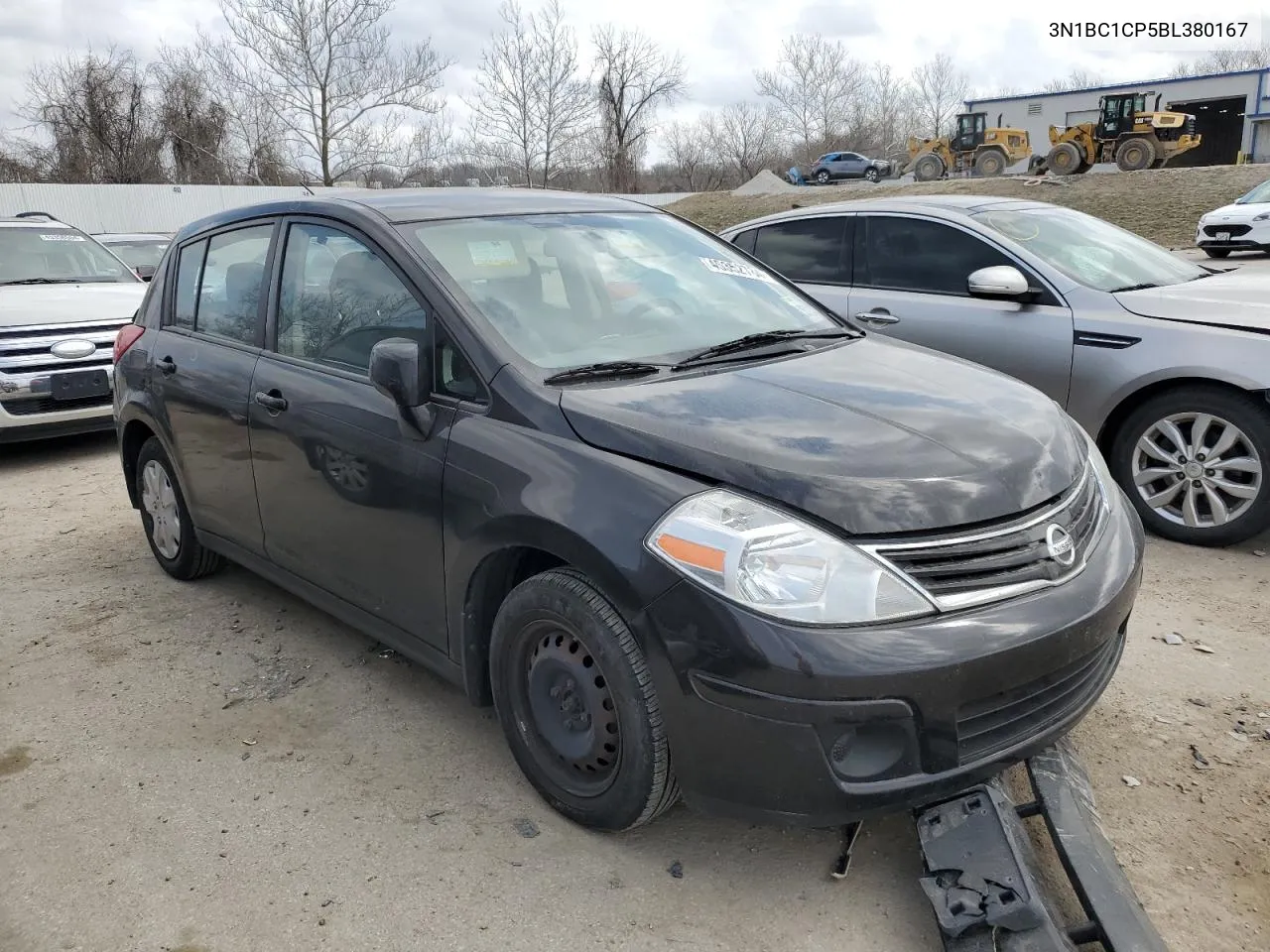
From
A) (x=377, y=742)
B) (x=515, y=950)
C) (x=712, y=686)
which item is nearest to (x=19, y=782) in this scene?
(x=377, y=742)

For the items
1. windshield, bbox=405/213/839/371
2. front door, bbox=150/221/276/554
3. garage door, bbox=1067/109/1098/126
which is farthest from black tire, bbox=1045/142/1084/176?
front door, bbox=150/221/276/554

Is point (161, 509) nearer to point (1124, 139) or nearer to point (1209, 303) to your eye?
point (1209, 303)

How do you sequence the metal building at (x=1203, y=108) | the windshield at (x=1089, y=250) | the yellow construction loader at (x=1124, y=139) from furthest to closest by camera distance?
the metal building at (x=1203, y=108)
the yellow construction loader at (x=1124, y=139)
the windshield at (x=1089, y=250)

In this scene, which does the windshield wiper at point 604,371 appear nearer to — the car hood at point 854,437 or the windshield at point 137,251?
the car hood at point 854,437

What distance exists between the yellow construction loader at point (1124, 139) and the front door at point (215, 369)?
3264cm

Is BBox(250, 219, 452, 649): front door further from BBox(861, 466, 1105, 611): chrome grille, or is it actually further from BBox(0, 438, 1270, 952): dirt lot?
BBox(861, 466, 1105, 611): chrome grille

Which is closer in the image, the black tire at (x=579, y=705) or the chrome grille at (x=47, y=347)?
the black tire at (x=579, y=705)

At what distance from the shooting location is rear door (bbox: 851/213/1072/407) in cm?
515

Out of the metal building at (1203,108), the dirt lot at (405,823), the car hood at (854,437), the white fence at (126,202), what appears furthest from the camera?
the metal building at (1203,108)

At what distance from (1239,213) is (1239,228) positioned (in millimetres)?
291

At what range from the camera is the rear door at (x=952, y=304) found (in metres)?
5.15

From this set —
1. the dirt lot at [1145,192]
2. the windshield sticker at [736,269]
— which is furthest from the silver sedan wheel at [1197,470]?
the dirt lot at [1145,192]

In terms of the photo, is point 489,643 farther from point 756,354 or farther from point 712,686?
point 756,354

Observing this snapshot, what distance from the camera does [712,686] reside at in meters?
2.25
